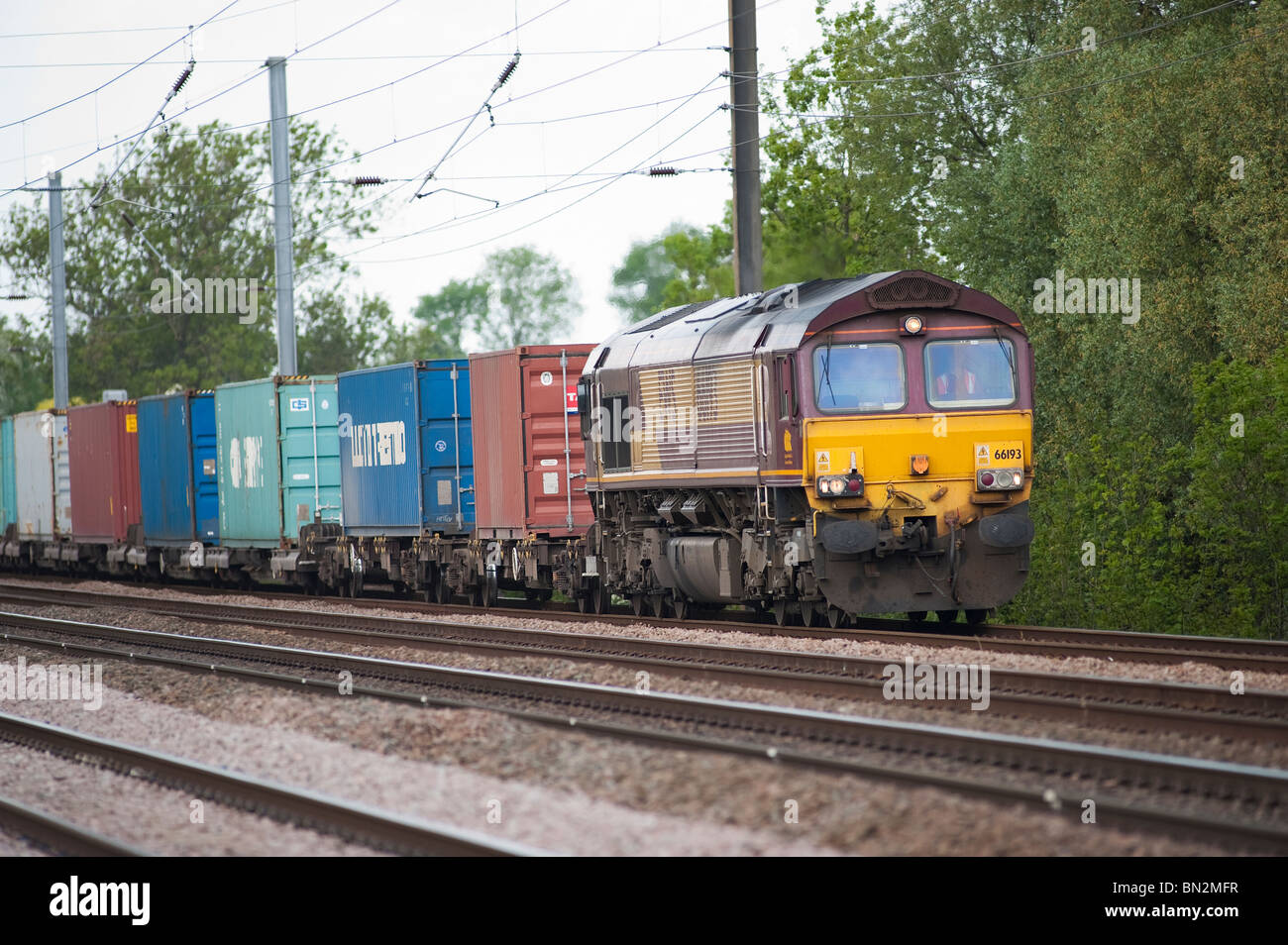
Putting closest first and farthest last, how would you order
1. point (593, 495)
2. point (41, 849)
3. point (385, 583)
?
point (41, 849), point (593, 495), point (385, 583)

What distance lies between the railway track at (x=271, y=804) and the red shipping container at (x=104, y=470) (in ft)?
74.5

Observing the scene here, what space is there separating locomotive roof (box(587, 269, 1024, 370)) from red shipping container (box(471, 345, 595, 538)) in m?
3.11

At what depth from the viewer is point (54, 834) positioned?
8.63 meters

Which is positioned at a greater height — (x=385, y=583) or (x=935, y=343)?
(x=935, y=343)

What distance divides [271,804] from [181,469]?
23.5m

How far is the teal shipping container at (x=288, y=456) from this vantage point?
1073 inches

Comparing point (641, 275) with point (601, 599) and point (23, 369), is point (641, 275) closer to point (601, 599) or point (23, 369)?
point (23, 369)

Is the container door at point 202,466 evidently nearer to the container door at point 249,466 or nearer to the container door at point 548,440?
the container door at point 249,466

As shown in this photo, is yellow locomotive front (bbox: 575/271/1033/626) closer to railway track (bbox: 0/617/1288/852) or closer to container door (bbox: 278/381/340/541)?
railway track (bbox: 0/617/1288/852)

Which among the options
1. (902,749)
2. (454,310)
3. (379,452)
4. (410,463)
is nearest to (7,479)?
(379,452)

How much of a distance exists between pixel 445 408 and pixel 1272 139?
13.8 meters

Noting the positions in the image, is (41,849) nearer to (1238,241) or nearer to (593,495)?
(593,495)

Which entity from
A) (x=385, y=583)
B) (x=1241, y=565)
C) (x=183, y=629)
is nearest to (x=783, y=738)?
(x=1241, y=565)

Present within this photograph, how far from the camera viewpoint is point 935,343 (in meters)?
16.2
